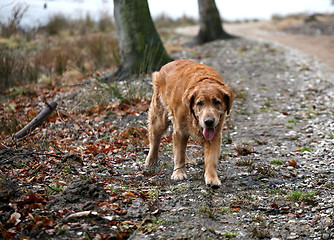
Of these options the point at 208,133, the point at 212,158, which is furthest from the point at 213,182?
the point at 208,133

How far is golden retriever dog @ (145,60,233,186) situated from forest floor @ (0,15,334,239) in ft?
1.21

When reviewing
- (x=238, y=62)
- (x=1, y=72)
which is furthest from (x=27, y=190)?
(x=238, y=62)

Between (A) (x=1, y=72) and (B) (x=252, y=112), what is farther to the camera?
(A) (x=1, y=72)

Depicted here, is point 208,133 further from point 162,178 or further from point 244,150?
point 244,150

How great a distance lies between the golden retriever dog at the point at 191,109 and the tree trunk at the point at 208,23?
1180 cm

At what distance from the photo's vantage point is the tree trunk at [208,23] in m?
16.9

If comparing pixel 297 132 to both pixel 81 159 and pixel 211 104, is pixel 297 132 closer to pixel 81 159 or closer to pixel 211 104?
pixel 211 104

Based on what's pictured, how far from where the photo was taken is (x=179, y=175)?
17.6 ft

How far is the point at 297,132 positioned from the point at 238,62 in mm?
6627

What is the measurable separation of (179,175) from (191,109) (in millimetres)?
1051

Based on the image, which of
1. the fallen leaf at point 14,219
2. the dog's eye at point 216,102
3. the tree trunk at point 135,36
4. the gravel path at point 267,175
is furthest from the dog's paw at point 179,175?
the tree trunk at point 135,36

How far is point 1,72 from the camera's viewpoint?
11.0 metres

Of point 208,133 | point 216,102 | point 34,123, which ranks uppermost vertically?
point 216,102

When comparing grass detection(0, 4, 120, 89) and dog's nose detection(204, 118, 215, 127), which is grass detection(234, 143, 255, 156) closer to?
dog's nose detection(204, 118, 215, 127)
